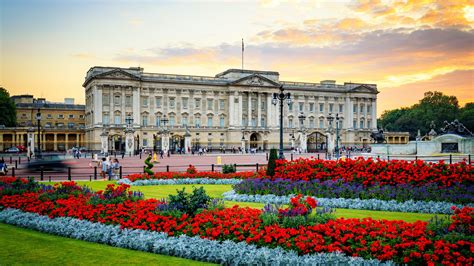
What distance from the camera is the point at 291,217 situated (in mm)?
10531

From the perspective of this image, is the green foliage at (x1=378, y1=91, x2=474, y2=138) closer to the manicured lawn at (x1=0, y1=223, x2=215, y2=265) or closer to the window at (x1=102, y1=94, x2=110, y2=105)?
the window at (x1=102, y1=94, x2=110, y2=105)

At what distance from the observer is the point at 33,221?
13281mm

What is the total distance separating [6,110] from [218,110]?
4041 centimetres

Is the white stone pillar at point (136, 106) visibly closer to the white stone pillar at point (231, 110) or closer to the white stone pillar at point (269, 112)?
the white stone pillar at point (231, 110)

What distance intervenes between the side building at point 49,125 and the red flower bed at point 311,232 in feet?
244

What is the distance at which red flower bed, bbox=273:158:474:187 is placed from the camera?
16.5m

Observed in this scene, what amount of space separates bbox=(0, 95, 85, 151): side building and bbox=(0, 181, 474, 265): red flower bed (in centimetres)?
7450

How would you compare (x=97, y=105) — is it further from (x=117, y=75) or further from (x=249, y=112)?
(x=249, y=112)

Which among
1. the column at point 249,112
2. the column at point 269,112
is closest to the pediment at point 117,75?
the column at point 249,112

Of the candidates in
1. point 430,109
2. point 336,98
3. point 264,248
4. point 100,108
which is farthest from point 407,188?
point 430,109

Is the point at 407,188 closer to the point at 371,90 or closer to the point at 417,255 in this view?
the point at 417,255

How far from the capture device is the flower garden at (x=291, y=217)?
9.08m

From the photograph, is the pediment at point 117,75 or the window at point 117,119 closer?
the pediment at point 117,75

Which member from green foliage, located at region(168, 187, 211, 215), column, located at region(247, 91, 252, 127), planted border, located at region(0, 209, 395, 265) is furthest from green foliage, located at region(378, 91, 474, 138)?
planted border, located at region(0, 209, 395, 265)
